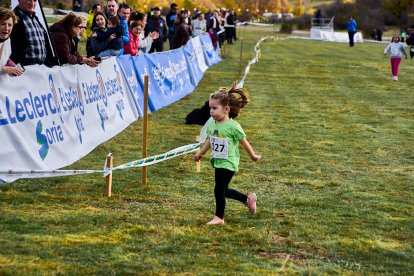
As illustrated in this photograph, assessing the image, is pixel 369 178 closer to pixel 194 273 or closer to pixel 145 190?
pixel 145 190

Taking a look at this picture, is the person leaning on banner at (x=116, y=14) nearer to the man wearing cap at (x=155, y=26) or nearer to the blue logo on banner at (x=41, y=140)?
the blue logo on banner at (x=41, y=140)

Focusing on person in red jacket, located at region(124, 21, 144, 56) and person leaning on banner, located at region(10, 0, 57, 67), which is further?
person in red jacket, located at region(124, 21, 144, 56)

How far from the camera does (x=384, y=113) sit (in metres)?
19.1

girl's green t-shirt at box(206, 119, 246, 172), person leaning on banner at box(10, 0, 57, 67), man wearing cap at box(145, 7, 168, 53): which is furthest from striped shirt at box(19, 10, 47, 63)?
man wearing cap at box(145, 7, 168, 53)

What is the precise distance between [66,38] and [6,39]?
9.30 ft

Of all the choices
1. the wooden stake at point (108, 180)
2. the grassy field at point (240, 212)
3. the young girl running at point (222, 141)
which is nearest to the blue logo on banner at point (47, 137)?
the grassy field at point (240, 212)

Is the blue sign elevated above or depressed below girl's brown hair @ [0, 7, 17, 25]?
below

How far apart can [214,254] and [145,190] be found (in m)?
2.89

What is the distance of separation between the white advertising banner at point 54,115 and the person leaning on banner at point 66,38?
25 cm

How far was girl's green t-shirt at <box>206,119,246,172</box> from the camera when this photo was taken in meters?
8.06

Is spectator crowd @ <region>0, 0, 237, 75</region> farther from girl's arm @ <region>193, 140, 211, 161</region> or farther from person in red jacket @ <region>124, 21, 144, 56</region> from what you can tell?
girl's arm @ <region>193, 140, 211, 161</region>

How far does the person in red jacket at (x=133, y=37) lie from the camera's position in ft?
55.9

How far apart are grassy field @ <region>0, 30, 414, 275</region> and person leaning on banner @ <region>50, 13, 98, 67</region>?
Result: 4.67 feet

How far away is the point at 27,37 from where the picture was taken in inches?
432
